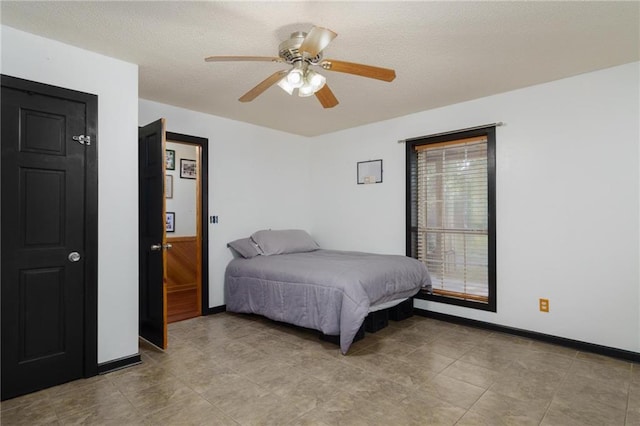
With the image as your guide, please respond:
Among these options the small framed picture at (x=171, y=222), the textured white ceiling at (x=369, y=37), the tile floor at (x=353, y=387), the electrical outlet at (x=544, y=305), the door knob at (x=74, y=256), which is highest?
the textured white ceiling at (x=369, y=37)

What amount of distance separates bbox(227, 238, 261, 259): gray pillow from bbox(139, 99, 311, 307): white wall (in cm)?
14

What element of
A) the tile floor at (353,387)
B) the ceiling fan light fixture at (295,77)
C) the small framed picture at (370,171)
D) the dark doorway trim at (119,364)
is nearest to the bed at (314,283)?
the tile floor at (353,387)

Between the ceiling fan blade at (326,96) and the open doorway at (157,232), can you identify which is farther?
the open doorway at (157,232)

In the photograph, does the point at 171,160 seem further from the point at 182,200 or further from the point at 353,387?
the point at 353,387

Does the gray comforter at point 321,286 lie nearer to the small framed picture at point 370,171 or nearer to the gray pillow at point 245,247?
the gray pillow at point 245,247

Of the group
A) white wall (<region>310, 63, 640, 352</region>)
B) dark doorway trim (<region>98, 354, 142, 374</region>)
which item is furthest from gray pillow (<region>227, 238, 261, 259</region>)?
white wall (<region>310, 63, 640, 352</region>)

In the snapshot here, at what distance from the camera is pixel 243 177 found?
15.5 feet

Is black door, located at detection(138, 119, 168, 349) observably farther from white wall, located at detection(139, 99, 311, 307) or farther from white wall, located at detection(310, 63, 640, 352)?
white wall, located at detection(310, 63, 640, 352)

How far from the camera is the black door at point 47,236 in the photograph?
2311mm

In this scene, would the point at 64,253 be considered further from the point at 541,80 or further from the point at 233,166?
the point at 541,80

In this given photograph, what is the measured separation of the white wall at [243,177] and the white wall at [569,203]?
86.8 inches

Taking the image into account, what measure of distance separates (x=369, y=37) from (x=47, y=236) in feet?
8.83

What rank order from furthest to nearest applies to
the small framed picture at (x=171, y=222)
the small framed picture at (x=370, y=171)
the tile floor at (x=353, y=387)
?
the small framed picture at (x=171, y=222)
the small framed picture at (x=370, y=171)
the tile floor at (x=353, y=387)

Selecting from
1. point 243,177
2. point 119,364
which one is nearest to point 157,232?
point 119,364
